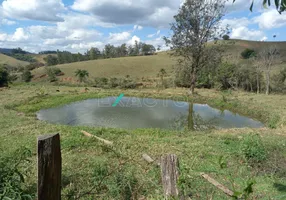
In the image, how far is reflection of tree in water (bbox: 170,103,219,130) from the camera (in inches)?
416

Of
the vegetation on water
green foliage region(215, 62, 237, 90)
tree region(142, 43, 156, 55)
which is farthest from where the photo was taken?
tree region(142, 43, 156, 55)

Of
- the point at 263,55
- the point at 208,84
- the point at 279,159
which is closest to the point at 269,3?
the point at 279,159

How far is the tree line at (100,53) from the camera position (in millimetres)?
61475

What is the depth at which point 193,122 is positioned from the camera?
38.1 feet

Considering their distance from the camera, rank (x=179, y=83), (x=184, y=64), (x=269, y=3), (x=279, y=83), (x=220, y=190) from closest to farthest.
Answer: (x=269, y=3)
(x=220, y=190)
(x=184, y=64)
(x=279, y=83)
(x=179, y=83)

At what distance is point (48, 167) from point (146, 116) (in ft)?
34.5

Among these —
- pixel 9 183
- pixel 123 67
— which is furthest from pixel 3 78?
pixel 123 67

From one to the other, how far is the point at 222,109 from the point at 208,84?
10937 mm

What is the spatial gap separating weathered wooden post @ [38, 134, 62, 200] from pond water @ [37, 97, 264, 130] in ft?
27.0

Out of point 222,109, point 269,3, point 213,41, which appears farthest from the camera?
point 213,41

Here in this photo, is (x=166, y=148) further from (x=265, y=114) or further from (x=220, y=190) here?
(x=265, y=114)

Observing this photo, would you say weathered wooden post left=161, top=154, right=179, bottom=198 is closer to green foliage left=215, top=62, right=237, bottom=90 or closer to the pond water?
the pond water

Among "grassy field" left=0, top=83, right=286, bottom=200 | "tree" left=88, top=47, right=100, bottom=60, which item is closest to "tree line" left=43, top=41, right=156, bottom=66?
"tree" left=88, top=47, right=100, bottom=60

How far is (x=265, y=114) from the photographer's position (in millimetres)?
11977
